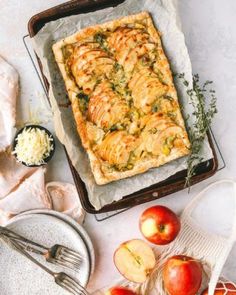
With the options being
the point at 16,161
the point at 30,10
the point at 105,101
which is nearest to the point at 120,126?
the point at 105,101

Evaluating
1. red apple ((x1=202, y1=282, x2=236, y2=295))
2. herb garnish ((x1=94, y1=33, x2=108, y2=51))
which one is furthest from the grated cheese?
red apple ((x1=202, y1=282, x2=236, y2=295))

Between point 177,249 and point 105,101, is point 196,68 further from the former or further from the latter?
point 177,249

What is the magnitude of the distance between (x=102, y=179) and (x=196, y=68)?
0.87 meters

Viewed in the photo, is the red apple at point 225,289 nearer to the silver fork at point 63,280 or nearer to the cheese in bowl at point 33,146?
the silver fork at point 63,280

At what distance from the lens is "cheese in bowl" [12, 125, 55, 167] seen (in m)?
3.28

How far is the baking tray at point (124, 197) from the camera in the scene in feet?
10.8

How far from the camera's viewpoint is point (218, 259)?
3.42 meters

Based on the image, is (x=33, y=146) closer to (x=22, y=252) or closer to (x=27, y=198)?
(x=27, y=198)

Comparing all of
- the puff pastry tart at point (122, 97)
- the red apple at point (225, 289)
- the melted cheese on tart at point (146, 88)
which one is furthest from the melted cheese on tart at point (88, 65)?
the red apple at point (225, 289)

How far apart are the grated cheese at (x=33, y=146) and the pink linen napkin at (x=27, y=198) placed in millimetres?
138

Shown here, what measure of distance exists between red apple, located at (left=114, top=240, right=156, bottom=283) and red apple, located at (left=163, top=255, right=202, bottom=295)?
11cm

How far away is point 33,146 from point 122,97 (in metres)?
0.52

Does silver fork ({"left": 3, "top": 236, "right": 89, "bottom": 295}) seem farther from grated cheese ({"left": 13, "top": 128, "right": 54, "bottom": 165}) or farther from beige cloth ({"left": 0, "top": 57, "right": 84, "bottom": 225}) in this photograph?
grated cheese ({"left": 13, "top": 128, "right": 54, "bottom": 165})

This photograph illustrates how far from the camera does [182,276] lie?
3.31 meters
